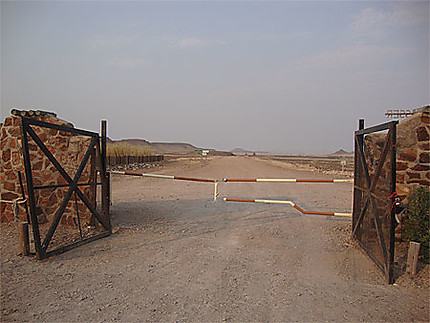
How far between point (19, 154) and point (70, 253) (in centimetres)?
308

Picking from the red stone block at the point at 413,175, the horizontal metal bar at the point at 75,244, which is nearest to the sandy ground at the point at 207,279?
the horizontal metal bar at the point at 75,244

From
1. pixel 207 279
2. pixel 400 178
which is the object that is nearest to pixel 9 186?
pixel 207 279

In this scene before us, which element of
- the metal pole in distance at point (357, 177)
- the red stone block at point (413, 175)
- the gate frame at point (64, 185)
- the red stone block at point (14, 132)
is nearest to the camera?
the gate frame at point (64, 185)

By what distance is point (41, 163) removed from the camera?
7.56 meters

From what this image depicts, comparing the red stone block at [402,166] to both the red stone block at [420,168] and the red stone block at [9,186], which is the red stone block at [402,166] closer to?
the red stone block at [420,168]

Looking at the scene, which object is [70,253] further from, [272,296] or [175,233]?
[272,296]

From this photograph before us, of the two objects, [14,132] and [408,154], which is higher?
[14,132]

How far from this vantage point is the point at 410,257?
511 cm

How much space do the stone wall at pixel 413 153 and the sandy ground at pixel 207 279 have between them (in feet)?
5.31

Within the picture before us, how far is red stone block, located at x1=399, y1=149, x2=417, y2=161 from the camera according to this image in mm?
6093

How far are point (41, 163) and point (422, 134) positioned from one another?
8.06 metres

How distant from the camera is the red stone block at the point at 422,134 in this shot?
5.88 m

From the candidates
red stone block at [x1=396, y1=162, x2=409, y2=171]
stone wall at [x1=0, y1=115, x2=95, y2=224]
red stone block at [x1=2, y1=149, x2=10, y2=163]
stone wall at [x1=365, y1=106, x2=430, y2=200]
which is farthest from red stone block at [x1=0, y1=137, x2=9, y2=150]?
red stone block at [x1=396, y1=162, x2=409, y2=171]

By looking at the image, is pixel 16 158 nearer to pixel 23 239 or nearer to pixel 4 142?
pixel 4 142
